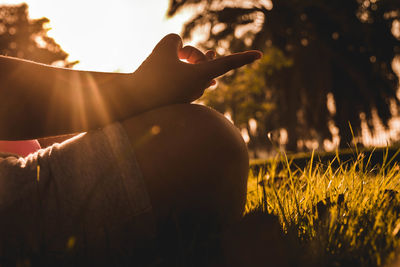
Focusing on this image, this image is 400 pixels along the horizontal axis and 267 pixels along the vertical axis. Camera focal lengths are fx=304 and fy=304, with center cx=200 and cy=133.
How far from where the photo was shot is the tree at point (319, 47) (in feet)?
44.1

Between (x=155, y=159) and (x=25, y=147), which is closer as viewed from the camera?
(x=155, y=159)

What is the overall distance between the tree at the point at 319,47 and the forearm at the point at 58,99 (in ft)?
43.2

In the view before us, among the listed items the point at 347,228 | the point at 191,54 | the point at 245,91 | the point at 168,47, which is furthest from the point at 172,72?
the point at 245,91

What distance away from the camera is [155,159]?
94 centimetres

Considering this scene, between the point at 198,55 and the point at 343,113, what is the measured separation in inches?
589

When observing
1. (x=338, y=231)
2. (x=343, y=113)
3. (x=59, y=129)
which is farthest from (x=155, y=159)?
(x=343, y=113)

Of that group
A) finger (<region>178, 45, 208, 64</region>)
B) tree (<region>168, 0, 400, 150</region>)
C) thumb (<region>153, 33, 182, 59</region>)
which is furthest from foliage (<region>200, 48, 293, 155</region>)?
thumb (<region>153, 33, 182, 59</region>)

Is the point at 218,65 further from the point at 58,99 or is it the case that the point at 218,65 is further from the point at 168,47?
the point at 58,99

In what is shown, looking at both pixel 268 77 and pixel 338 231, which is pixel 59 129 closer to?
pixel 338 231

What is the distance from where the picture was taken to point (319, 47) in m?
13.6

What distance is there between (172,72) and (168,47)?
0.33ft

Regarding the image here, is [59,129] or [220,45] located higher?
[220,45]

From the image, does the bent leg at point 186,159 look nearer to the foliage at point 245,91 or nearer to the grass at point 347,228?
the grass at point 347,228

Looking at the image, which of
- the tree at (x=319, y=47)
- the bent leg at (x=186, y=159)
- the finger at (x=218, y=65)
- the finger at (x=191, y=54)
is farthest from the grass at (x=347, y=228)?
the tree at (x=319, y=47)
